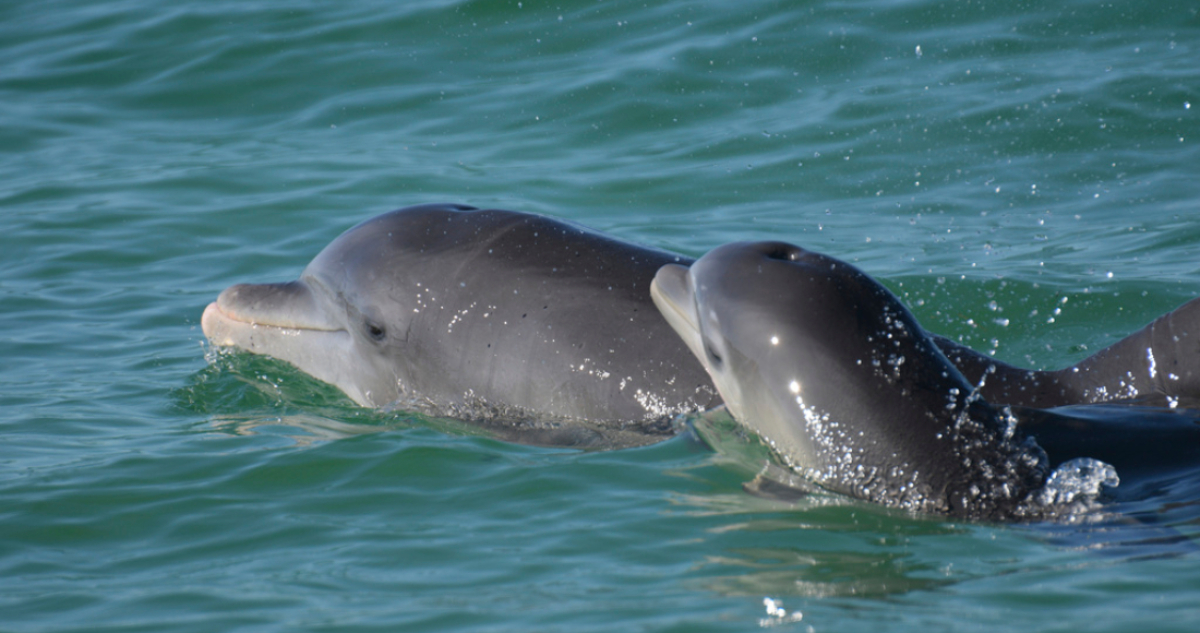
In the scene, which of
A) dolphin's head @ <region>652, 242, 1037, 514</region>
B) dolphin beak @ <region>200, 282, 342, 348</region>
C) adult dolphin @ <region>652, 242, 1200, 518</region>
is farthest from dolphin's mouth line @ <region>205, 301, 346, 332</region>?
dolphin's head @ <region>652, 242, 1037, 514</region>

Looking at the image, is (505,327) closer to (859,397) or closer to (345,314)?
(345,314)

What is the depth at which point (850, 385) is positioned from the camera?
18.7 ft

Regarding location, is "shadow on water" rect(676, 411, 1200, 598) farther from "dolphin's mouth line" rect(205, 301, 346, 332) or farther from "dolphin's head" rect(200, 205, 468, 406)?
"dolphin's mouth line" rect(205, 301, 346, 332)

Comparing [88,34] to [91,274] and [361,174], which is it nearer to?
[361,174]

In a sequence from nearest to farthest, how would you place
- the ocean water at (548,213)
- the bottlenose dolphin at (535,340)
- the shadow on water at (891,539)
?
the shadow on water at (891,539)
the ocean water at (548,213)
the bottlenose dolphin at (535,340)

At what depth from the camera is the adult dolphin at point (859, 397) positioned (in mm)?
5676

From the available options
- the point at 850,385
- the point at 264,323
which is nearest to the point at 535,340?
the point at 850,385

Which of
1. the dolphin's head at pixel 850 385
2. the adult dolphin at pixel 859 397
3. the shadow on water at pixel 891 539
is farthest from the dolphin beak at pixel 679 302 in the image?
the shadow on water at pixel 891 539

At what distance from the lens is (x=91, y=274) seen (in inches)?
480

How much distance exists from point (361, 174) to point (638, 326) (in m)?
8.23

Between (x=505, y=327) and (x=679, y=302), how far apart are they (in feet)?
3.88

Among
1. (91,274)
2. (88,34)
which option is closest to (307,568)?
(91,274)

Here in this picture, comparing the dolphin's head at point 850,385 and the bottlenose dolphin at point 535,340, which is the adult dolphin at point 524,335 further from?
the dolphin's head at point 850,385

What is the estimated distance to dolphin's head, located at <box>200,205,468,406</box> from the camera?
7.41m
